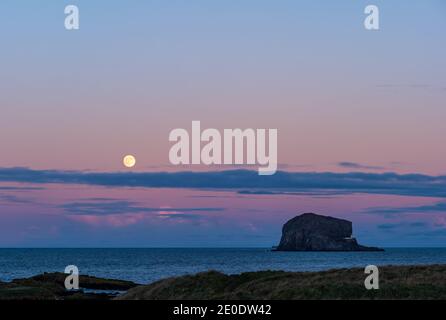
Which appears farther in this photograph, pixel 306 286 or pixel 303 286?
pixel 303 286

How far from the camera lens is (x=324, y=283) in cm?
5806

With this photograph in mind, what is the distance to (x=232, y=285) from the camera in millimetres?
A: 63594

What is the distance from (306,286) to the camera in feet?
188

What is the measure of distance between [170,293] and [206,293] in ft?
11.8

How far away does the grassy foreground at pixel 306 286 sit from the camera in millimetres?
53719

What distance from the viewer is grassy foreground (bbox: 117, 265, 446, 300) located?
176 ft
